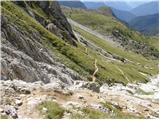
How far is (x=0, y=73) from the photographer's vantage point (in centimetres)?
4403

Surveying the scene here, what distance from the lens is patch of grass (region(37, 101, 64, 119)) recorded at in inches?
1172

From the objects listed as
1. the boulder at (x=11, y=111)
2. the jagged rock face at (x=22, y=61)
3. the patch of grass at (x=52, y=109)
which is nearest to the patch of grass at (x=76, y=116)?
the patch of grass at (x=52, y=109)

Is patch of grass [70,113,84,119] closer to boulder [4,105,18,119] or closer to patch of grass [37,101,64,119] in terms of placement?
patch of grass [37,101,64,119]

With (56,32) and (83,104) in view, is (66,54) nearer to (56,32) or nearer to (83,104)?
(56,32)

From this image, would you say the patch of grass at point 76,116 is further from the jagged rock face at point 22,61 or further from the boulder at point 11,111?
the jagged rock face at point 22,61

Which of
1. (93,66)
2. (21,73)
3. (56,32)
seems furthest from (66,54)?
(21,73)

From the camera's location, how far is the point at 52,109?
3052 cm

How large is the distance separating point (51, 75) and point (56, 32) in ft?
268

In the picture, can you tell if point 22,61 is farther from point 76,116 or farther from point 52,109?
point 76,116

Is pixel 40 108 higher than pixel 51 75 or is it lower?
higher

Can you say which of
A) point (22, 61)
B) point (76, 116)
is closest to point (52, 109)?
point (76, 116)

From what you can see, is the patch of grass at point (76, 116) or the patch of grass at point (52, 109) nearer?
the patch of grass at point (52, 109)

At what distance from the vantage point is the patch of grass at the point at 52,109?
29.8 metres

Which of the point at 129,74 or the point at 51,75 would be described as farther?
the point at 129,74
